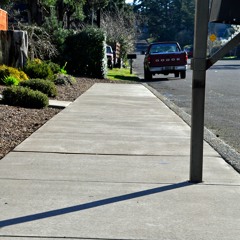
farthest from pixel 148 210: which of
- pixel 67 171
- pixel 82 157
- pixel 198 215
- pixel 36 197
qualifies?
pixel 82 157

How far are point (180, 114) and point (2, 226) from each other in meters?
9.24

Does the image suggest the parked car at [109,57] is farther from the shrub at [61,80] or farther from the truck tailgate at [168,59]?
the shrub at [61,80]

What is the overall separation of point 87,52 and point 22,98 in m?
16.0

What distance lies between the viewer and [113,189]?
6336 millimetres

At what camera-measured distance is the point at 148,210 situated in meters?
5.54

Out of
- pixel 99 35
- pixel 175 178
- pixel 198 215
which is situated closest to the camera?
pixel 198 215

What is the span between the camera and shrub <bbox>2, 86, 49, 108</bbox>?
44.8 ft

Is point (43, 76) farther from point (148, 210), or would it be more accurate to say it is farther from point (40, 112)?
point (148, 210)

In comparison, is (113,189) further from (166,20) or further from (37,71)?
(166,20)

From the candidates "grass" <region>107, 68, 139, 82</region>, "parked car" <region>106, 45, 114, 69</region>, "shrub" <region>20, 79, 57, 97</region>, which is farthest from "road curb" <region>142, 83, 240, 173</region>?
"parked car" <region>106, 45, 114, 69</region>

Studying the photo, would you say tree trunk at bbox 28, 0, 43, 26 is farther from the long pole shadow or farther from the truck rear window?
the long pole shadow

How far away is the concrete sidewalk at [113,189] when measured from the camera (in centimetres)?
500

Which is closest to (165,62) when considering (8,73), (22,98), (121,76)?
(121,76)

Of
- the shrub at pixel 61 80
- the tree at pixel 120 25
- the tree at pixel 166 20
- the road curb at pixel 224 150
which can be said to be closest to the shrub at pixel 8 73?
the shrub at pixel 61 80
